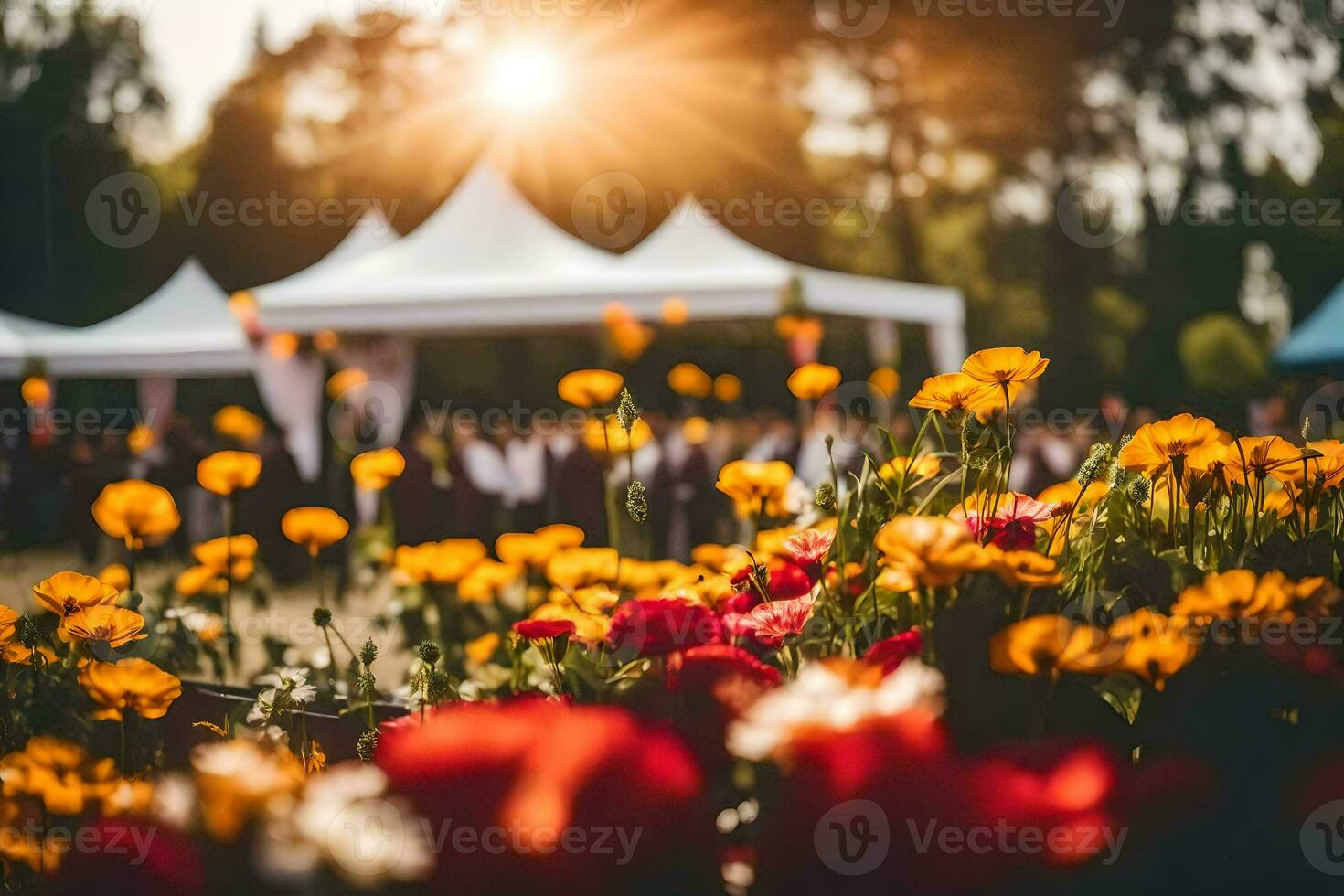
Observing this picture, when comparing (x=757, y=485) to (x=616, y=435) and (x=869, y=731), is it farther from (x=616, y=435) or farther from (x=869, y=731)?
(x=616, y=435)

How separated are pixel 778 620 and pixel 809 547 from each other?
18 centimetres

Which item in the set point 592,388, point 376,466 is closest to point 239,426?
point 376,466

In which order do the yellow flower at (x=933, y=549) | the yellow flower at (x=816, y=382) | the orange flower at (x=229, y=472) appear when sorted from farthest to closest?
the orange flower at (x=229, y=472) < the yellow flower at (x=816, y=382) < the yellow flower at (x=933, y=549)

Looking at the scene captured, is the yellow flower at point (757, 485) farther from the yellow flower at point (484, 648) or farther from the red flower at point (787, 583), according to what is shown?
the yellow flower at point (484, 648)

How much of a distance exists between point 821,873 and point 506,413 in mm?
10102

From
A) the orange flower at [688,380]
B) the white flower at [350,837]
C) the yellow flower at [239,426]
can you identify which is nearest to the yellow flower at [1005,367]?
the white flower at [350,837]

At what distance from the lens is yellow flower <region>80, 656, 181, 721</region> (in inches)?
55.4

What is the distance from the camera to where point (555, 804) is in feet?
2.72

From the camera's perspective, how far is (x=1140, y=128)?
750 inches

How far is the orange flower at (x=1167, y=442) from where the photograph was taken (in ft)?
4.47

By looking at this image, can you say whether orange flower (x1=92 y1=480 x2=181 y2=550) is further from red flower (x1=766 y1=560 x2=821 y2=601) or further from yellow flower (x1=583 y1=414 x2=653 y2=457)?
red flower (x1=766 y1=560 x2=821 y2=601)

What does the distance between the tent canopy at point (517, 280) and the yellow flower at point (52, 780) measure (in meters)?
7.16

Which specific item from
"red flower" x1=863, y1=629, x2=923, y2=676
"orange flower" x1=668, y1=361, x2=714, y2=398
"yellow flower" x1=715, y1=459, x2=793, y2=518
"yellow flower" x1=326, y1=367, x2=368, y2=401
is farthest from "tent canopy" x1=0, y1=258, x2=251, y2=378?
"red flower" x1=863, y1=629, x2=923, y2=676

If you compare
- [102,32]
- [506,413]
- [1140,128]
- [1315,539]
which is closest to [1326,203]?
[1140,128]
